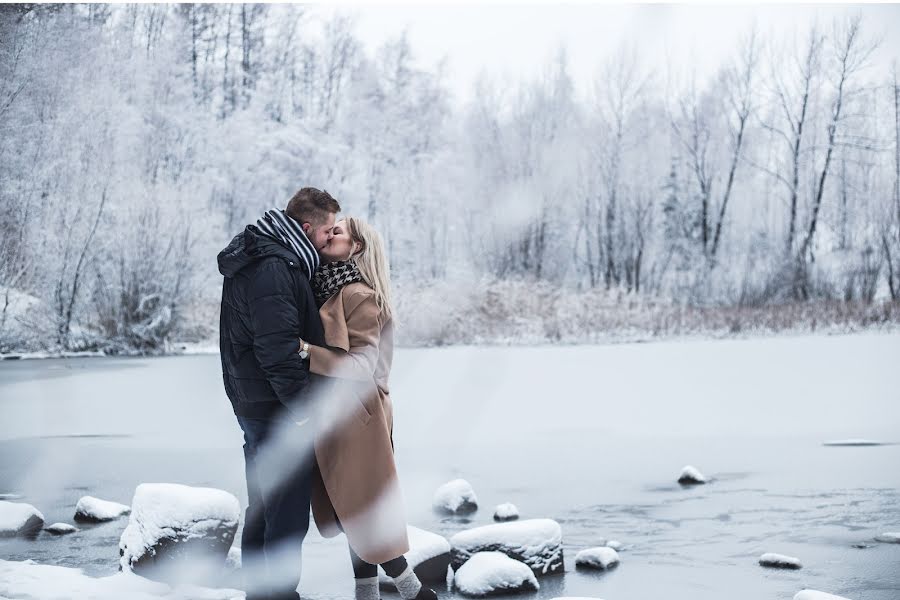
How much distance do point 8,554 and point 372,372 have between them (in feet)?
6.11

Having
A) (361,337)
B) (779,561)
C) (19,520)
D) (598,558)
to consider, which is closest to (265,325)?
(361,337)

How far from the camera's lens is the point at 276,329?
Result: 1.99 meters

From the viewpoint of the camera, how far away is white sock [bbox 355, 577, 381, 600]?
2.35 metres

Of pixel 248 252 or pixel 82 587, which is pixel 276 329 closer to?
pixel 248 252

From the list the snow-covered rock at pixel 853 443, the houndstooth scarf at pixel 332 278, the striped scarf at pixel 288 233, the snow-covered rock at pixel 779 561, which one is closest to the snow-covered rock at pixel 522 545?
the snow-covered rock at pixel 779 561

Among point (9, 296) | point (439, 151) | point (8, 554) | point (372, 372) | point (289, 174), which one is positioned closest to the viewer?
point (372, 372)

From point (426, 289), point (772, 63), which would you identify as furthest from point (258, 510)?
→ point (772, 63)

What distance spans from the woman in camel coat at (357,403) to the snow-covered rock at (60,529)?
5.42 feet

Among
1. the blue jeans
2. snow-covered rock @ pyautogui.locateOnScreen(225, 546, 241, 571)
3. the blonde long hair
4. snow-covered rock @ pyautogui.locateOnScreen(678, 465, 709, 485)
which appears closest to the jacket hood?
the blonde long hair

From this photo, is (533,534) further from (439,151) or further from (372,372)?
(439,151)

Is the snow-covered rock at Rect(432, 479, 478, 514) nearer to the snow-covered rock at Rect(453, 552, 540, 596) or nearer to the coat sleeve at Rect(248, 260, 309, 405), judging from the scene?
the snow-covered rock at Rect(453, 552, 540, 596)

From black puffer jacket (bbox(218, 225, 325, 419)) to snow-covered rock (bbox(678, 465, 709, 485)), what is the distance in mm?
2758

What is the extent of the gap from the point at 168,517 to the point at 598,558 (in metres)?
1.53

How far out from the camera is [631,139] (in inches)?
674
